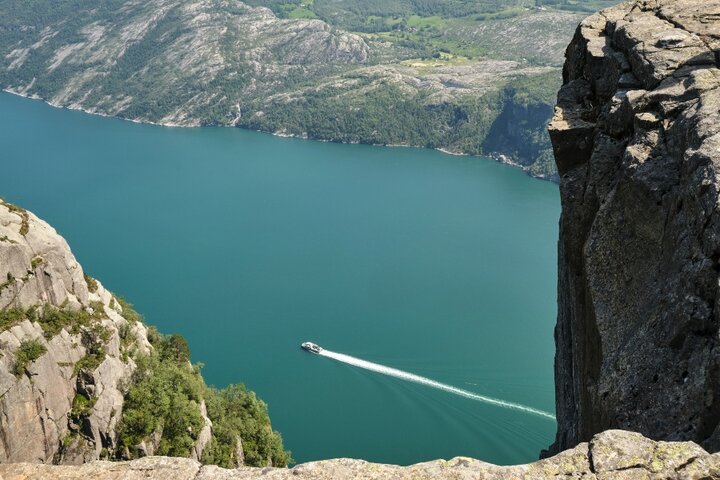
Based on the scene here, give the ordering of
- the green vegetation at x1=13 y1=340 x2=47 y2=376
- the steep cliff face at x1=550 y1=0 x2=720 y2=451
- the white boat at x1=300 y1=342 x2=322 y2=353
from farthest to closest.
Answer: the white boat at x1=300 y1=342 x2=322 y2=353, the green vegetation at x1=13 y1=340 x2=47 y2=376, the steep cliff face at x1=550 y1=0 x2=720 y2=451

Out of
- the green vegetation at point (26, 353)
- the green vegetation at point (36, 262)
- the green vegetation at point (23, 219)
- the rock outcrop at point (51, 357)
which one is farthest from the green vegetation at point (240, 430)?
the green vegetation at point (23, 219)

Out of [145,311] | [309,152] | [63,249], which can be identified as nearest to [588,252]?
[63,249]

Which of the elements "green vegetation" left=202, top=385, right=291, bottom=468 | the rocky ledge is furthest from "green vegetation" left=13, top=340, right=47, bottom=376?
the rocky ledge

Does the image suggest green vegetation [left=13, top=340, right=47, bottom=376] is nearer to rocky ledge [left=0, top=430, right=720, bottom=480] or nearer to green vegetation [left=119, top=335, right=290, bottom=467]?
green vegetation [left=119, top=335, right=290, bottom=467]

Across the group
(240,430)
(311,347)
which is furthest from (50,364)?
(311,347)

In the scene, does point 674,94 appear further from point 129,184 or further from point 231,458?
point 129,184

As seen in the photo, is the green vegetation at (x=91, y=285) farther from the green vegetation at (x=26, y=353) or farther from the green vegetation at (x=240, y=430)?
the green vegetation at (x=240, y=430)
